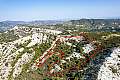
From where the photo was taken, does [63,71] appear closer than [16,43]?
Yes

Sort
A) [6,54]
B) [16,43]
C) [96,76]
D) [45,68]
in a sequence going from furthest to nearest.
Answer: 1. [16,43]
2. [6,54]
3. [45,68]
4. [96,76]

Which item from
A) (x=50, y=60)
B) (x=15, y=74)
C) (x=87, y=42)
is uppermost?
(x=87, y=42)

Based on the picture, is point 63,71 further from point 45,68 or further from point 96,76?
point 96,76

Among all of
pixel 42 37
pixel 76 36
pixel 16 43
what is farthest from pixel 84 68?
pixel 16 43

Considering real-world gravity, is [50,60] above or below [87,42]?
below

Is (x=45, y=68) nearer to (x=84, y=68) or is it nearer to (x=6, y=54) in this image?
(x=84, y=68)

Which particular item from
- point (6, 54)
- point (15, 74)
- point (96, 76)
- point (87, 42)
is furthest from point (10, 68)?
point (96, 76)

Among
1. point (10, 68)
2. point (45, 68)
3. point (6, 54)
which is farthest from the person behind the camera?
point (6, 54)

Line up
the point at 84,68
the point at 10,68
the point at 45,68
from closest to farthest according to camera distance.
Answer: the point at 84,68, the point at 45,68, the point at 10,68

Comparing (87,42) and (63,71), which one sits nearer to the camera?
(63,71)
